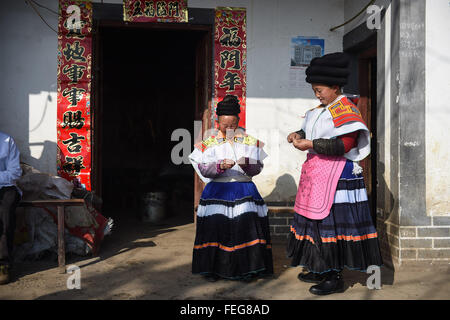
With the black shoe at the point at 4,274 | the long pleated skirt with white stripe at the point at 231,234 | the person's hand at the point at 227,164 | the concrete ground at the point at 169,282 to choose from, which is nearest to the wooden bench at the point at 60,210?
the concrete ground at the point at 169,282

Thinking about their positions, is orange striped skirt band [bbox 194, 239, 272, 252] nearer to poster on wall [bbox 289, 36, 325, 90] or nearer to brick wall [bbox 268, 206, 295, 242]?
brick wall [bbox 268, 206, 295, 242]

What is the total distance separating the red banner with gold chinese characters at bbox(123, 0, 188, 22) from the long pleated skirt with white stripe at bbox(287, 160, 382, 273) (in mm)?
3409

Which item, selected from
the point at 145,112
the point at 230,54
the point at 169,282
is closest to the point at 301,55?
the point at 230,54

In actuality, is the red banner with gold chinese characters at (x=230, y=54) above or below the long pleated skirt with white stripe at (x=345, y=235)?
above

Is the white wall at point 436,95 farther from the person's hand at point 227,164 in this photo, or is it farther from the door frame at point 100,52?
the door frame at point 100,52

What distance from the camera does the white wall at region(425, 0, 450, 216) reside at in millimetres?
4543

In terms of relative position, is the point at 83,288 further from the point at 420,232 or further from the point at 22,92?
the point at 420,232

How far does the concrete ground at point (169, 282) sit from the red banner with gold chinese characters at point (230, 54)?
2.28 metres

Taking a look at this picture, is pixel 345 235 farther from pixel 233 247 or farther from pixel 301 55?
pixel 301 55

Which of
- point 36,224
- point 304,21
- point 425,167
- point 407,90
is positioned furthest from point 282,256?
point 304,21

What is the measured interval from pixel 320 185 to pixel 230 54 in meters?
2.99

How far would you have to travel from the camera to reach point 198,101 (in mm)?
6551

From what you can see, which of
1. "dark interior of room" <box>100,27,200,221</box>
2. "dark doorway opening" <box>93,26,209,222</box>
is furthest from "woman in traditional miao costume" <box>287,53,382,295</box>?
"dark interior of room" <box>100,27,200,221</box>

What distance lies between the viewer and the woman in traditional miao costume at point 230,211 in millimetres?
3957
